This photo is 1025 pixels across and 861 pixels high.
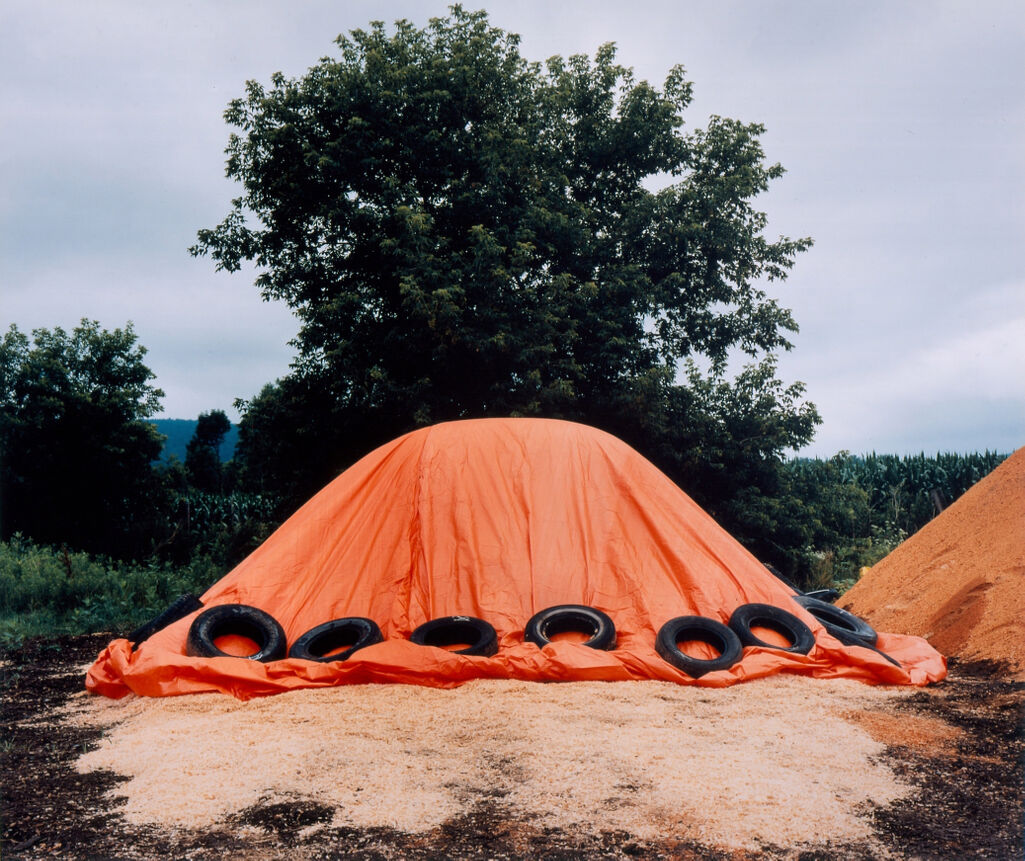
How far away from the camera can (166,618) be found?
24.8 ft

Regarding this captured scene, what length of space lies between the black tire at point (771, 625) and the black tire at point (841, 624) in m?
0.31

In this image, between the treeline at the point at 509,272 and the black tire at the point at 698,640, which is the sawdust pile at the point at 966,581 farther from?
the treeline at the point at 509,272

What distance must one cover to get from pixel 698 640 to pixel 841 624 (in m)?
1.81

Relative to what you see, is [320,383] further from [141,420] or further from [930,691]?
[141,420]

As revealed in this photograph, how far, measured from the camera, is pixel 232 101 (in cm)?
1756

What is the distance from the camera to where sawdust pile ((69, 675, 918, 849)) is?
12.8 ft

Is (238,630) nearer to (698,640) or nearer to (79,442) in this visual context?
(698,640)

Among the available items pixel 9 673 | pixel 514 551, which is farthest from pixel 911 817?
pixel 9 673

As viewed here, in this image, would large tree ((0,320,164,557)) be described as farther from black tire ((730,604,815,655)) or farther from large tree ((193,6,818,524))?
black tire ((730,604,815,655))

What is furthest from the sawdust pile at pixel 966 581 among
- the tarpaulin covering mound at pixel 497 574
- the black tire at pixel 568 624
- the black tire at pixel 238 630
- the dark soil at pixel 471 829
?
the black tire at pixel 238 630

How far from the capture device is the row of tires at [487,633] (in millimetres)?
6801

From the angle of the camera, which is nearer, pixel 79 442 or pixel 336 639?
pixel 336 639

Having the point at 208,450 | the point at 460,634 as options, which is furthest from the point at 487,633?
the point at 208,450

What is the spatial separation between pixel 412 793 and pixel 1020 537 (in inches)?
291
